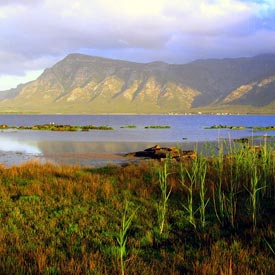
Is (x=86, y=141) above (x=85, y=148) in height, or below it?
above

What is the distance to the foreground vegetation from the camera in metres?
7.29

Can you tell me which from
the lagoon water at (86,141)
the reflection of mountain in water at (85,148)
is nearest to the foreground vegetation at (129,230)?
the lagoon water at (86,141)

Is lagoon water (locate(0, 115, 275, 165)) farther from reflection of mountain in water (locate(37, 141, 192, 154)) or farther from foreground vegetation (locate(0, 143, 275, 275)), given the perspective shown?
foreground vegetation (locate(0, 143, 275, 275))

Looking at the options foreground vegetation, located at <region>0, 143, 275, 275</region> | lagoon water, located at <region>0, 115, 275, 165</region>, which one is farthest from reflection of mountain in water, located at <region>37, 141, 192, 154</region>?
foreground vegetation, located at <region>0, 143, 275, 275</region>

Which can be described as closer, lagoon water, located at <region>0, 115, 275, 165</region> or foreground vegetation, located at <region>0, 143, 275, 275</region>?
foreground vegetation, located at <region>0, 143, 275, 275</region>

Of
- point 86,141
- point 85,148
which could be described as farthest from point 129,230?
point 86,141

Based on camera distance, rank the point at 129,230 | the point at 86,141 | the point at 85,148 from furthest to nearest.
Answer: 1. the point at 86,141
2. the point at 85,148
3. the point at 129,230

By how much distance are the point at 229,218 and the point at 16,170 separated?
11662 millimetres

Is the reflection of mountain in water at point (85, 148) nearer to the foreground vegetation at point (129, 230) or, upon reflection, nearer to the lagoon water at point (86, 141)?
the lagoon water at point (86, 141)

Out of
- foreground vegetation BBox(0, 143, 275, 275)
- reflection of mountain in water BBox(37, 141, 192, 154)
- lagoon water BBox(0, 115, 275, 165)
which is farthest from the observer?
reflection of mountain in water BBox(37, 141, 192, 154)

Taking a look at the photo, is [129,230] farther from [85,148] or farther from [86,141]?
[86,141]

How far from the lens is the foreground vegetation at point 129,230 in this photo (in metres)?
7.29

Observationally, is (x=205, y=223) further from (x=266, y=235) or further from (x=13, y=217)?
(x=13, y=217)

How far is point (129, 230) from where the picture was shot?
32.6ft
